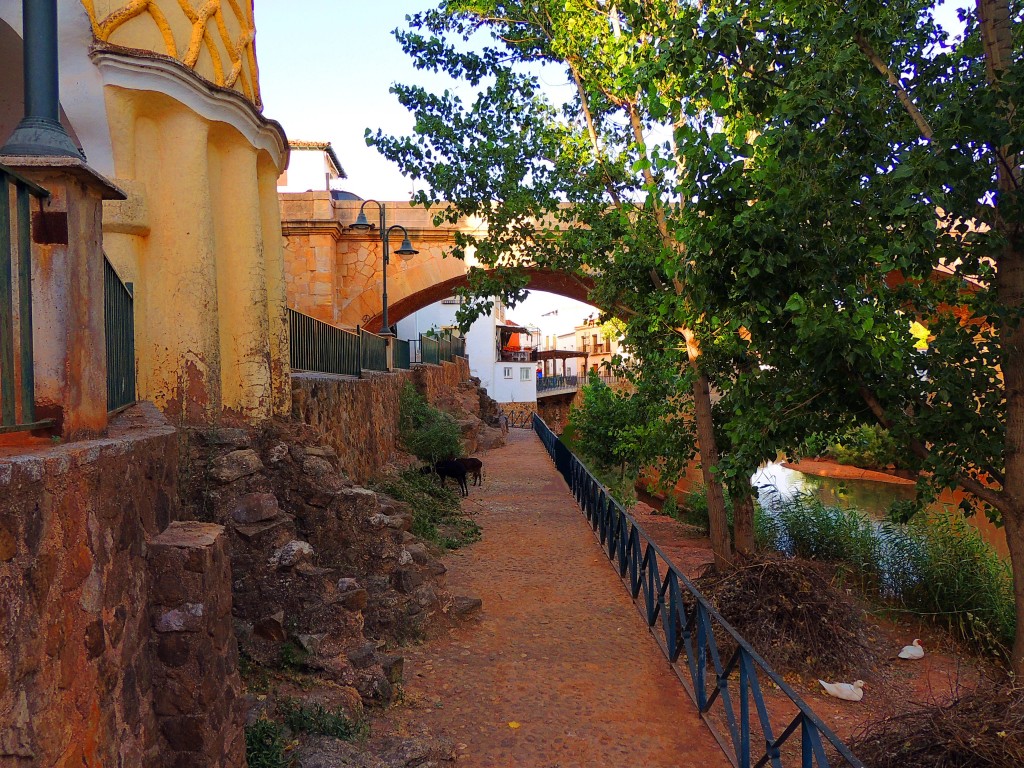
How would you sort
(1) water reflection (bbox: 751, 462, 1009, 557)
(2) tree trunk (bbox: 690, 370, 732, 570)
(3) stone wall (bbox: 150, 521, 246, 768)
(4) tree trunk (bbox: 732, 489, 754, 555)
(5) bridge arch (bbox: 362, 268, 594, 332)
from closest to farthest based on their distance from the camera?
(3) stone wall (bbox: 150, 521, 246, 768) < (4) tree trunk (bbox: 732, 489, 754, 555) < (2) tree trunk (bbox: 690, 370, 732, 570) < (1) water reflection (bbox: 751, 462, 1009, 557) < (5) bridge arch (bbox: 362, 268, 594, 332)

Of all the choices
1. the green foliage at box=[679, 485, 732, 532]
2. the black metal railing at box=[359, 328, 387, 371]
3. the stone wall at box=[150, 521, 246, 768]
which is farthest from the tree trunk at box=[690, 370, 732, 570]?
the stone wall at box=[150, 521, 246, 768]

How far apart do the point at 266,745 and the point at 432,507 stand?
8024 millimetres

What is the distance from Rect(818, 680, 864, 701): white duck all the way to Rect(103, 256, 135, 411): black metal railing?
19.0 ft

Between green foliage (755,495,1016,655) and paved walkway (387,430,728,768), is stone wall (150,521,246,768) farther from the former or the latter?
green foliage (755,495,1016,655)

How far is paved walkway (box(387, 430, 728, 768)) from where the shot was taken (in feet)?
16.6

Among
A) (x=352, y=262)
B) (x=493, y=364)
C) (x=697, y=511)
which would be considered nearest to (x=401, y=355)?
(x=352, y=262)

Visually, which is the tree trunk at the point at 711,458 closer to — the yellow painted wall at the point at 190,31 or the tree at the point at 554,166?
the tree at the point at 554,166

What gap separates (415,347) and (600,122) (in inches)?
636

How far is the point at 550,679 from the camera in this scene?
242 inches

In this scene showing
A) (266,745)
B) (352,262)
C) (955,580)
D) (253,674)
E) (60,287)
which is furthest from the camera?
(352,262)

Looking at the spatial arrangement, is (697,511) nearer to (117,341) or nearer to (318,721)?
(318,721)

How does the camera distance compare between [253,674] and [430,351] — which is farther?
[430,351]

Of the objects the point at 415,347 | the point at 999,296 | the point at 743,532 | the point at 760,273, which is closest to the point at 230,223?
the point at 760,273

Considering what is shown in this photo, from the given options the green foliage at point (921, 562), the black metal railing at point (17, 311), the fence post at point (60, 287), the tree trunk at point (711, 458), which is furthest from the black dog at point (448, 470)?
the black metal railing at point (17, 311)
